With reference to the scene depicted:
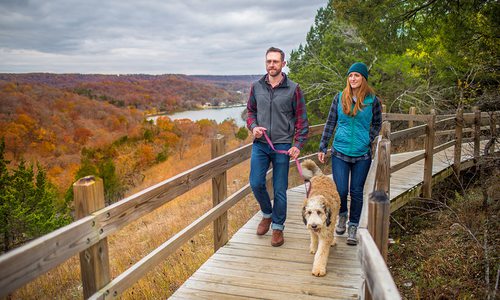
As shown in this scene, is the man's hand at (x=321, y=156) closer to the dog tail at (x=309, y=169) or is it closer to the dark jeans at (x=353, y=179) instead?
the dark jeans at (x=353, y=179)

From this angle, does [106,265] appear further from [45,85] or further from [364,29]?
[45,85]

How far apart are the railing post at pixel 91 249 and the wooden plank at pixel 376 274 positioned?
1561mm

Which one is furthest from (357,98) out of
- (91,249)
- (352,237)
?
(91,249)

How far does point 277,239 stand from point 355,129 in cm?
158

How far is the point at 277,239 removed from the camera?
446 cm

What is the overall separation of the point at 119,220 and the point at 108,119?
274 ft

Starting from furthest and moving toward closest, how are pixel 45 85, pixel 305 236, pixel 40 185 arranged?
1. pixel 45 85
2. pixel 40 185
3. pixel 305 236

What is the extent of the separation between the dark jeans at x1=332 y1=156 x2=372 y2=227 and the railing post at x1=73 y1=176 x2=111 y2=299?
8.91 feet

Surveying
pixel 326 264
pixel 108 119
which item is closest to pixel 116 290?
pixel 326 264

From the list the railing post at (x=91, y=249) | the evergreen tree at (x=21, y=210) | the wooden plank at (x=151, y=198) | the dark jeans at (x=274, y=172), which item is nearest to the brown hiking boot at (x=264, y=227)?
the dark jeans at (x=274, y=172)

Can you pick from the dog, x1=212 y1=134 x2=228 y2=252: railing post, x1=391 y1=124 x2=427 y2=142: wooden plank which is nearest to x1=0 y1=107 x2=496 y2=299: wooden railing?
x1=212 y1=134 x2=228 y2=252: railing post

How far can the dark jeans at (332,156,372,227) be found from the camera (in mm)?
4180

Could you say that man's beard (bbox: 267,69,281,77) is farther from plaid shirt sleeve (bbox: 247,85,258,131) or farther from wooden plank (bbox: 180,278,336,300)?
wooden plank (bbox: 180,278,336,300)

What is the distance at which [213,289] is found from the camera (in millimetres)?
3482
